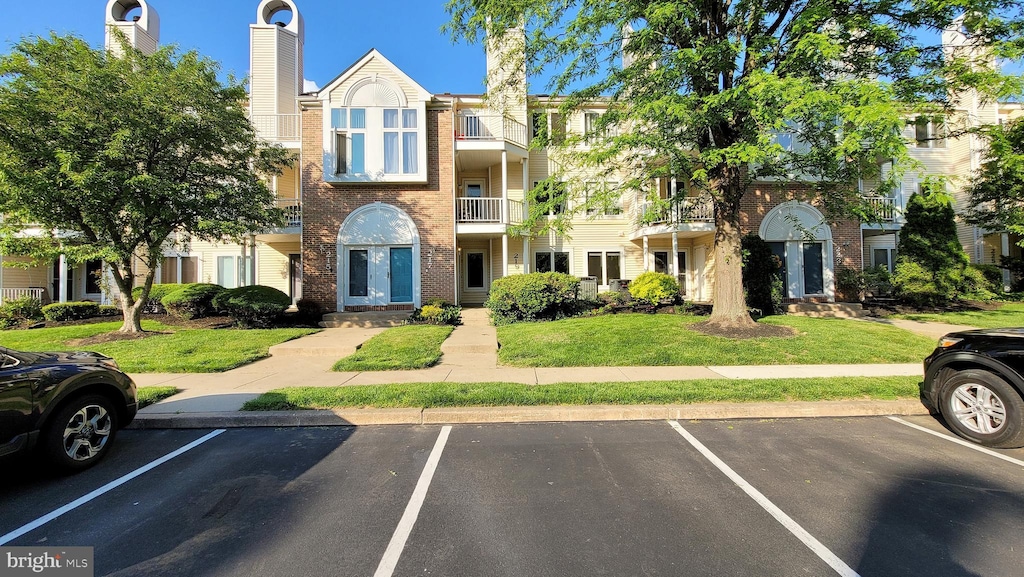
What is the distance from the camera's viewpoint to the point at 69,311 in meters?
14.2

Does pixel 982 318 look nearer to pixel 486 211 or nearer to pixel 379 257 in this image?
pixel 486 211

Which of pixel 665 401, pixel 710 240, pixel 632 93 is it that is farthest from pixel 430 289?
pixel 710 240

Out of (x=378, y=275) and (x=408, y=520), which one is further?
(x=378, y=275)

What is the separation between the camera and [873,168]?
8273mm

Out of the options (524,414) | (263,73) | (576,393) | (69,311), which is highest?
(263,73)

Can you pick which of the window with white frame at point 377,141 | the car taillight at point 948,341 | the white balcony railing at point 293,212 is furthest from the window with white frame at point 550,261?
the car taillight at point 948,341

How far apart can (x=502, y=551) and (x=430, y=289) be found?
12.5m

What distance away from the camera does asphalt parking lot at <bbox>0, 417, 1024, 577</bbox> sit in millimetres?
2496

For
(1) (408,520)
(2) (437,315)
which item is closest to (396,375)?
(1) (408,520)

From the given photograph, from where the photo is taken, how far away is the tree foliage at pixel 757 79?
643cm

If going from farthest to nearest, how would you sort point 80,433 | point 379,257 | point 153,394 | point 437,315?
point 379,257, point 437,315, point 153,394, point 80,433

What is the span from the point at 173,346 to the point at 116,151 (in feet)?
15.1

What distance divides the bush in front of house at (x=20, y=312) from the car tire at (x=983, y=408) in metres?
23.3

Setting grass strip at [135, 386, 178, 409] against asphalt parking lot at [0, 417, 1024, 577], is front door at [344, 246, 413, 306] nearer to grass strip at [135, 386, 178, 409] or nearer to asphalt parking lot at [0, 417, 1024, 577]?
grass strip at [135, 386, 178, 409]
